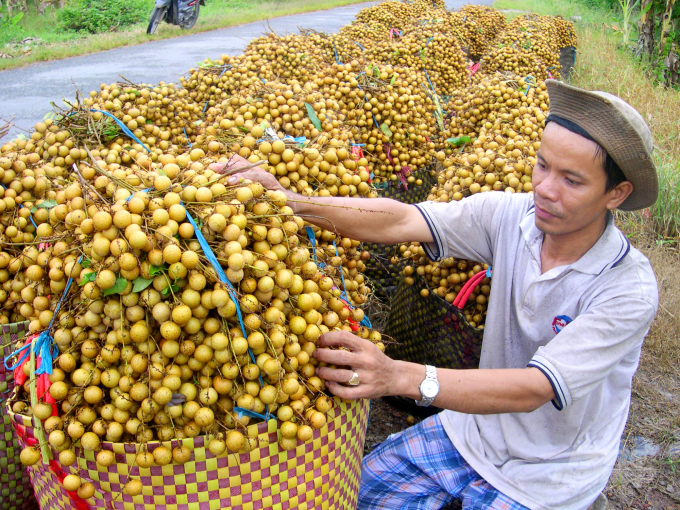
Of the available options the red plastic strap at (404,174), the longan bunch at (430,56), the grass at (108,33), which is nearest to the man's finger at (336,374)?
the red plastic strap at (404,174)

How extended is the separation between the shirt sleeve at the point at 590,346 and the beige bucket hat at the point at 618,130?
360 millimetres

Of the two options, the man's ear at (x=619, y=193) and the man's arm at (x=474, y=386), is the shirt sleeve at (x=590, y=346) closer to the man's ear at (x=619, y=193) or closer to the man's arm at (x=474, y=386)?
the man's arm at (x=474, y=386)

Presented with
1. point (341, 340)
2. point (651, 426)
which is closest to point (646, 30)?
point (651, 426)

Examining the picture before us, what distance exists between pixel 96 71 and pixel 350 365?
8.25m

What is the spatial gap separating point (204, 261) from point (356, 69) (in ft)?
8.16

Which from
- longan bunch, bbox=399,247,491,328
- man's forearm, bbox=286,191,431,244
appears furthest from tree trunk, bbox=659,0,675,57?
man's forearm, bbox=286,191,431,244

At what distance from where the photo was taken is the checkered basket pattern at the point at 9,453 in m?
1.64

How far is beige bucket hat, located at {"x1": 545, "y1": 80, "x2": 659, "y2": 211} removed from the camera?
1414mm

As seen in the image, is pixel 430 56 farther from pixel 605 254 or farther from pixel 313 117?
pixel 605 254

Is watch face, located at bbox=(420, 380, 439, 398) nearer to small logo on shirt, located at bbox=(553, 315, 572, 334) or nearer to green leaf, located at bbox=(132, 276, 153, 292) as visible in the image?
small logo on shirt, located at bbox=(553, 315, 572, 334)

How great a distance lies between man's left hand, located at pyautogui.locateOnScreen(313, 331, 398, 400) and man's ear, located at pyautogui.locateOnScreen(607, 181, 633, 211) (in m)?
0.86

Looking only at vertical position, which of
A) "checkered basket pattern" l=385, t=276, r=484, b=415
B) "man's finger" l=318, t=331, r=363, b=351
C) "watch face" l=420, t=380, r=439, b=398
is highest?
"man's finger" l=318, t=331, r=363, b=351

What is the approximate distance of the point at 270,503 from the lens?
131cm

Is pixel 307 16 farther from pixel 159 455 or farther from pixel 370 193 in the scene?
pixel 159 455
